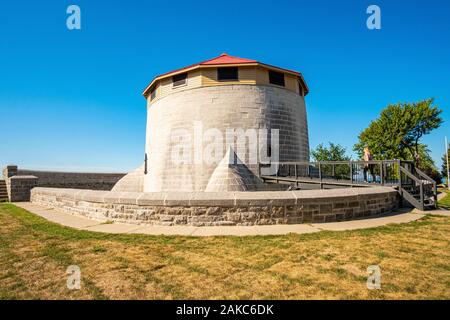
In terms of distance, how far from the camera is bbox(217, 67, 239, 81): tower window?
14.8 meters

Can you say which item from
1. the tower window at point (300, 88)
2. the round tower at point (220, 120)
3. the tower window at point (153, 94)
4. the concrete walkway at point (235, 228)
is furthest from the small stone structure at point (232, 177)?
the tower window at point (153, 94)

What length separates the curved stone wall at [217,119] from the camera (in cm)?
1448

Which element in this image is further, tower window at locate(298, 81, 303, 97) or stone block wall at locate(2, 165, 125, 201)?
tower window at locate(298, 81, 303, 97)

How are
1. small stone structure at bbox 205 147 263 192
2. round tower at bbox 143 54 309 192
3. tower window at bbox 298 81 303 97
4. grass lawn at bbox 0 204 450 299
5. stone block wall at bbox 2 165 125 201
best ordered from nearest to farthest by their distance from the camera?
grass lawn at bbox 0 204 450 299 < small stone structure at bbox 205 147 263 192 < round tower at bbox 143 54 309 192 < stone block wall at bbox 2 165 125 201 < tower window at bbox 298 81 303 97

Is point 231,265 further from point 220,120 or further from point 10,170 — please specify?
point 10,170

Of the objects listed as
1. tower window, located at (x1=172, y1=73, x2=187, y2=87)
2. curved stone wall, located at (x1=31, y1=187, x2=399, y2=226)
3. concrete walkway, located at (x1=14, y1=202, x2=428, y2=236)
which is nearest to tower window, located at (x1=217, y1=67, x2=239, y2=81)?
tower window, located at (x1=172, y1=73, x2=187, y2=87)

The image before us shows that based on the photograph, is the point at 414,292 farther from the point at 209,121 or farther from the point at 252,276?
the point at 209,121

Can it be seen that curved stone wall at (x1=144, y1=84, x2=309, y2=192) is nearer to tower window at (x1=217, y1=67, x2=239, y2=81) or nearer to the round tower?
the round tower

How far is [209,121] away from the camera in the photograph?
1462 centimetres

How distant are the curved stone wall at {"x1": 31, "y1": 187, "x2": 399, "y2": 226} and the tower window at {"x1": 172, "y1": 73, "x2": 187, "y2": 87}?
10393mm

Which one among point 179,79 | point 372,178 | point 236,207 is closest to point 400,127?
point 372,178
